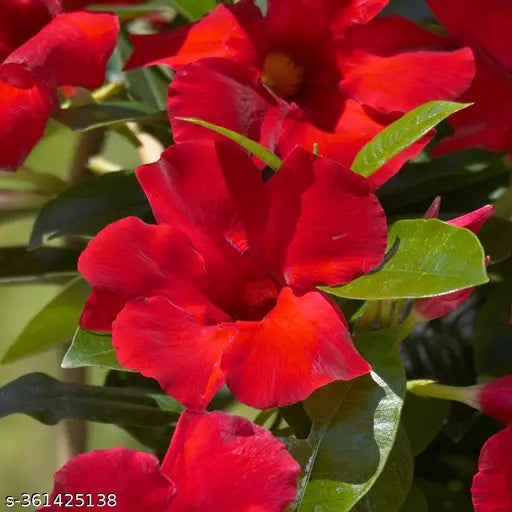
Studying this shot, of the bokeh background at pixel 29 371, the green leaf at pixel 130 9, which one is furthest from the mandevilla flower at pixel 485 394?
the bokeh background at pixel 29 371

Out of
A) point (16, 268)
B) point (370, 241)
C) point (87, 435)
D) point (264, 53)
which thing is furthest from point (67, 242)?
point (370, 241)

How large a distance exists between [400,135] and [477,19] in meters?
0.17

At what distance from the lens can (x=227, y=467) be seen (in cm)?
46

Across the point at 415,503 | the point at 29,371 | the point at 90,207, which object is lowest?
the point at 29,371

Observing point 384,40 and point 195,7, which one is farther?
point 195,7

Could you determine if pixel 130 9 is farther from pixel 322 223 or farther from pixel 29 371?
pixel 29 371

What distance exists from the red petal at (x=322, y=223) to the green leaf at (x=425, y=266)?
1 centimetres

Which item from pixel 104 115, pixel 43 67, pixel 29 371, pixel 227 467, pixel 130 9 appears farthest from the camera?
pixel 29 371

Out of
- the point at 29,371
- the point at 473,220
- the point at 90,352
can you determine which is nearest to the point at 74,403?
the point at 90,352

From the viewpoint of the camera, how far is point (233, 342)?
1.55 feet

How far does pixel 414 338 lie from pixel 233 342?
33 cm

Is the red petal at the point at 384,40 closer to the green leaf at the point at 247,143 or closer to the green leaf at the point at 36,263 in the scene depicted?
the green leaf at the point at 247,143

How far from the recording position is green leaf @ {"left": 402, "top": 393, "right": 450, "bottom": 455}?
618mm

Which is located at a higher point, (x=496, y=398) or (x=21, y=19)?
(x=21, y=19)
